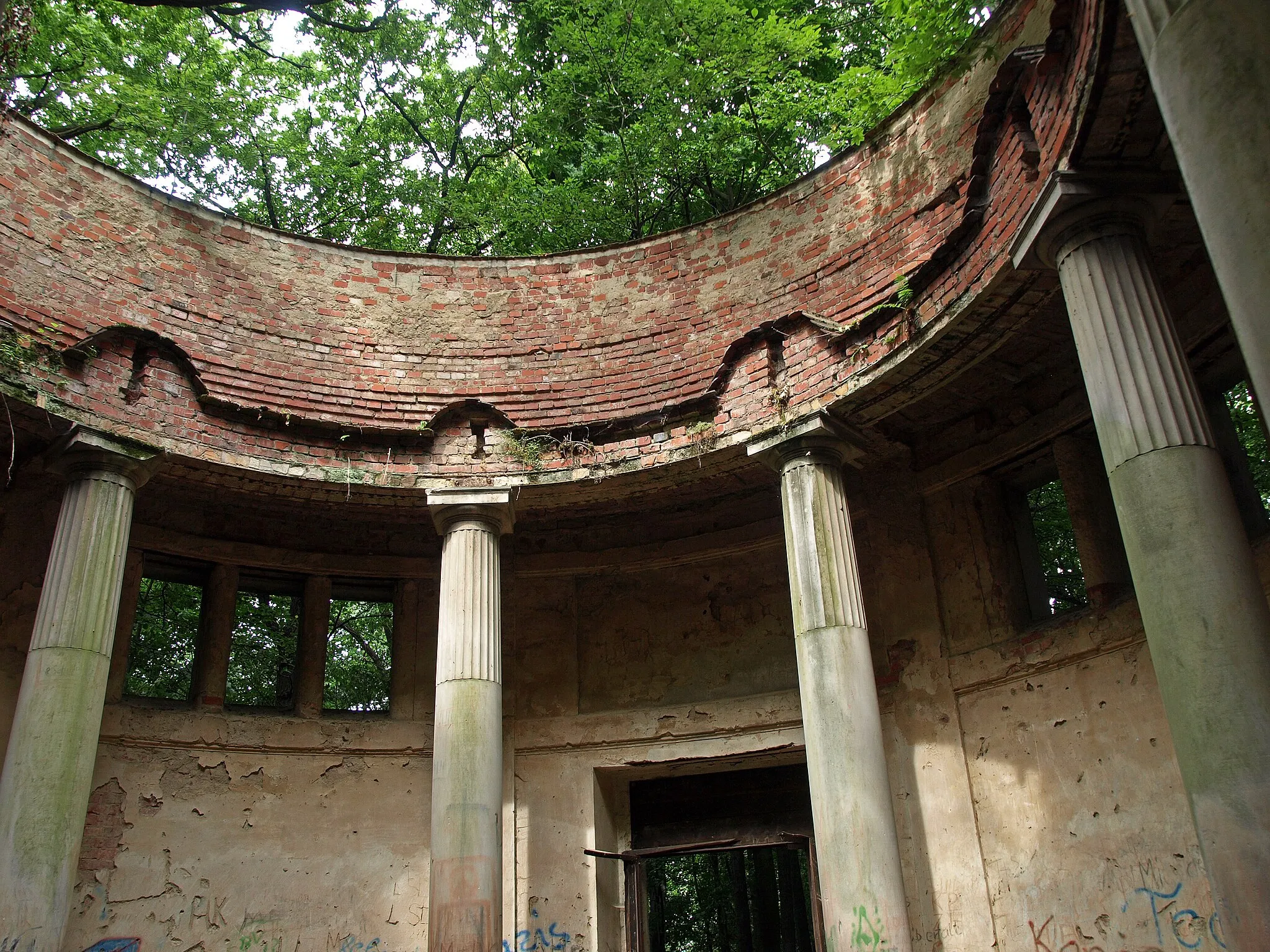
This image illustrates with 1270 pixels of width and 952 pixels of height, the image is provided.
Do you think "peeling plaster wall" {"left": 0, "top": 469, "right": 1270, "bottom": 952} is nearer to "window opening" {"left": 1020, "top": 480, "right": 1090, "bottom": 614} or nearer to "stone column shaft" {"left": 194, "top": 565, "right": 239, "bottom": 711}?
"stone column shaft" {"left": 194, "top": 565, "right": 239, "bottom": 711}

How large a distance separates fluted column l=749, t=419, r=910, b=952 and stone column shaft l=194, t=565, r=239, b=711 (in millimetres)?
6297

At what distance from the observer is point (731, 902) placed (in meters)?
25.6

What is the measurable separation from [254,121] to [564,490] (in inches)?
465

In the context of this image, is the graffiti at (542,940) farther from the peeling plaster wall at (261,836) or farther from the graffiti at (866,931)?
the graffiti at (866,931)

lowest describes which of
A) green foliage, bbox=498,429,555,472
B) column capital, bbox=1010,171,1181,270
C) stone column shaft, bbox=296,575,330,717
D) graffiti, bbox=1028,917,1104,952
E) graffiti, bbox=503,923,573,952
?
graffiti, bbox=1028,917,1104,952

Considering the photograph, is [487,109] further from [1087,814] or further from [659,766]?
[1087,814]

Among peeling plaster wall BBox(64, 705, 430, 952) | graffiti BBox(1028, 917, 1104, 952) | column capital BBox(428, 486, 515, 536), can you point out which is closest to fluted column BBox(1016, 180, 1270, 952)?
graffiti BBox(1028, 917, 1104, 952)

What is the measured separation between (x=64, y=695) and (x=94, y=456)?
2.13 metres

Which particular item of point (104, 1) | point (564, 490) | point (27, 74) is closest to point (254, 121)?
point (27, 74)

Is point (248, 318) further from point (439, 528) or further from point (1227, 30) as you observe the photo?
point (1227, 30)

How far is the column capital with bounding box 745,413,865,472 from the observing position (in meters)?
9.20

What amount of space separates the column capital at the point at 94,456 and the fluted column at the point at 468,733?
267 centimetres

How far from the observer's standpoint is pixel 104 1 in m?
13.4

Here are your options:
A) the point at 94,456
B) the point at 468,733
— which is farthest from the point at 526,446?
the point at 94,456
